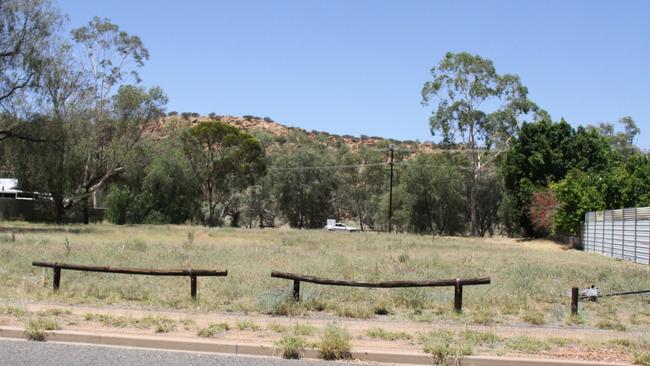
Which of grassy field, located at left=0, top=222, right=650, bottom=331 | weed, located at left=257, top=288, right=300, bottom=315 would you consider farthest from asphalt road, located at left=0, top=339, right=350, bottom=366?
grassy field, located at left=0, top=222, right=650, bottom=331

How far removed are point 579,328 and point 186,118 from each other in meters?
114

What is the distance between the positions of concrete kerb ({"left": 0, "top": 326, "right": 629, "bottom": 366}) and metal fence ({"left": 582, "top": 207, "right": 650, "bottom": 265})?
25802 mm

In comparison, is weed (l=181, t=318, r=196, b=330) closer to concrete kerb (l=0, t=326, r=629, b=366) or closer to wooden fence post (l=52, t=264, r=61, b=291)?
concrete kerb (l=0, t=326, r=629, b=366)

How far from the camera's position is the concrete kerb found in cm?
916

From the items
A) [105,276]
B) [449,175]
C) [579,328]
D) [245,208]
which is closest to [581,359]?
[579,328]

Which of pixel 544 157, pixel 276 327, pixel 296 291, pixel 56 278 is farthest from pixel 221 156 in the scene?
pixel 276 327

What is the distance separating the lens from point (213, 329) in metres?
10.8

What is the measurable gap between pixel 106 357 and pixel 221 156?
227ft

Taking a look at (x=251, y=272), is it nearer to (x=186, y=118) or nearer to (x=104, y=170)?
(x=104, y=170)

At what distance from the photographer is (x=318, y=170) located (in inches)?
3391

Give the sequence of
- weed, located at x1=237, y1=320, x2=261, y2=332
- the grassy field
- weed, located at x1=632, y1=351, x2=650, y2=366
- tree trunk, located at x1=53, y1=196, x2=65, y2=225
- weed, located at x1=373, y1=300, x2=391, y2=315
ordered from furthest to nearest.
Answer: tree trunk, located at x1=53, y1=196, x2=65, y2=225
weed, located at x1=373, y1=300, x2=391, y2=315
the grassy field
weed, located at x1=237, y1=320, x2=261, y2=332
weed, located at x1=632, y1=351, x2=650, y2=366

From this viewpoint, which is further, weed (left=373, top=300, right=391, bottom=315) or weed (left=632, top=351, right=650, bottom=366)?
weed (left=373, top=300, right=391, bottom=315)

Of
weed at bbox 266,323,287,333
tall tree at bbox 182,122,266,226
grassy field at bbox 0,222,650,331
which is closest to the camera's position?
weed at bbox 266,323,287,333

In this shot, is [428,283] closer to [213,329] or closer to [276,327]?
[276,327]
